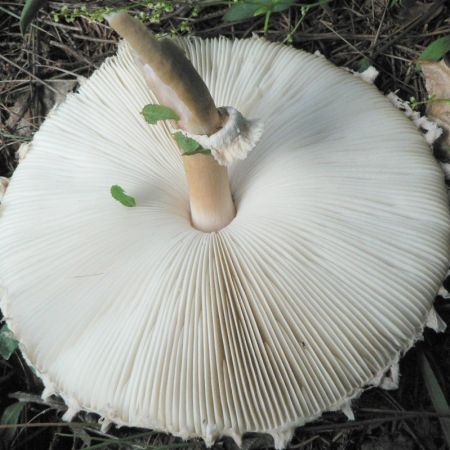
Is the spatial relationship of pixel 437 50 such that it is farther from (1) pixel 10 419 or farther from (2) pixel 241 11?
(1) pixel 10 419

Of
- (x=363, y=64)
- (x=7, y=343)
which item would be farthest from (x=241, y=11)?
(x=7, y=343)

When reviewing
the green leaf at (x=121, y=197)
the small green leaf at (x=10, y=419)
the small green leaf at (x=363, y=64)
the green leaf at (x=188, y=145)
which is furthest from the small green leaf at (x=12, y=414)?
the small green leaf at (x=363, y=64)

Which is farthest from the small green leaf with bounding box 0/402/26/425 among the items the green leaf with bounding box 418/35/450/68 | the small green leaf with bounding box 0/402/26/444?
the green leaf with bounding box 418/35/450/68

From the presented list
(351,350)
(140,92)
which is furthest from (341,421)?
(140,92)

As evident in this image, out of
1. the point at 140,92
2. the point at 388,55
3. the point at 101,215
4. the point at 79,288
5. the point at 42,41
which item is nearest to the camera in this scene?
the point at 79,288

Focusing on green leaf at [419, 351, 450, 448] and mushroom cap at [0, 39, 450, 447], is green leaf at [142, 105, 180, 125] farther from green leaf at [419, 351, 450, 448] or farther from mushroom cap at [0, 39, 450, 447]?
green leaf at [419, 351, 450, 448]

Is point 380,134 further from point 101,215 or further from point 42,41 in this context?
point 42,41

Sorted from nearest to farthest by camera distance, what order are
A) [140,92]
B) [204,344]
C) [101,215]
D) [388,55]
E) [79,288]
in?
[204,344] → [79,288] → [101,215] → [140,92] → [388,55]

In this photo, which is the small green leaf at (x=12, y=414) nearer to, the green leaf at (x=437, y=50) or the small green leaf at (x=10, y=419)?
the small green leaf at (x=10, y=419)
